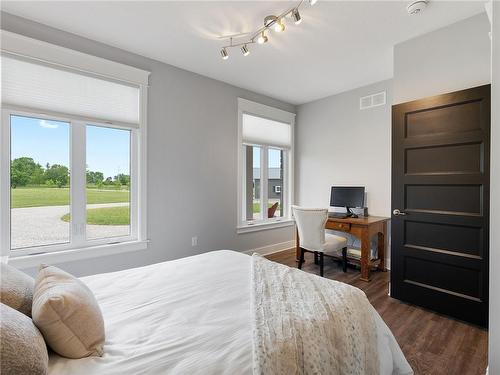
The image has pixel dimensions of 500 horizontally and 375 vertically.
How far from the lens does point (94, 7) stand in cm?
216

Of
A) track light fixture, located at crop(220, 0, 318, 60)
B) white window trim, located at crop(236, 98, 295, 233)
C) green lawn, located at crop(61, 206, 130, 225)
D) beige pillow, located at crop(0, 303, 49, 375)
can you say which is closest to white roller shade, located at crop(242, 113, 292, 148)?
white window trim, located at crop(236, 98, 295, 233)

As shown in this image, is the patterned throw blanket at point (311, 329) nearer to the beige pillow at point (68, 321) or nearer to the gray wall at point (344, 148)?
the beige pillow at point (68, 321)

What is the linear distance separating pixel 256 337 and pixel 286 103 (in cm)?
435

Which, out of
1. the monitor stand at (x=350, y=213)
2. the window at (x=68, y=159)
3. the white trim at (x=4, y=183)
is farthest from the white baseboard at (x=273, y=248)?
the white trim at (x=4, y=183)

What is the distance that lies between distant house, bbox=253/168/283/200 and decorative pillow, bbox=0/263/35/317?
11.6ft

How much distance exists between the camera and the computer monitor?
3.82 meters

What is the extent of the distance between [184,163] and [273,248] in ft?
Result: 7.28

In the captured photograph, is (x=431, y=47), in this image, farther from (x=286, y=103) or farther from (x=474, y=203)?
(x=286, y=103)

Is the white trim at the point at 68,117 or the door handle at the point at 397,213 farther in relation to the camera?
the door handle at the point at 397,213

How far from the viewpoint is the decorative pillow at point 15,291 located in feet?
3.29

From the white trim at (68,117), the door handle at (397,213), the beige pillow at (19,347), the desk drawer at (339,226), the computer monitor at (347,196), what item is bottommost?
the desk drawer at (339,226)

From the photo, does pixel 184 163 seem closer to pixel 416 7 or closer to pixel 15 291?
pixel 15 291

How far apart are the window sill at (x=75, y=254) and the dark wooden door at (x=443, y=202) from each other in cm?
290

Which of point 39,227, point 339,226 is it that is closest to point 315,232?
point 339,226
